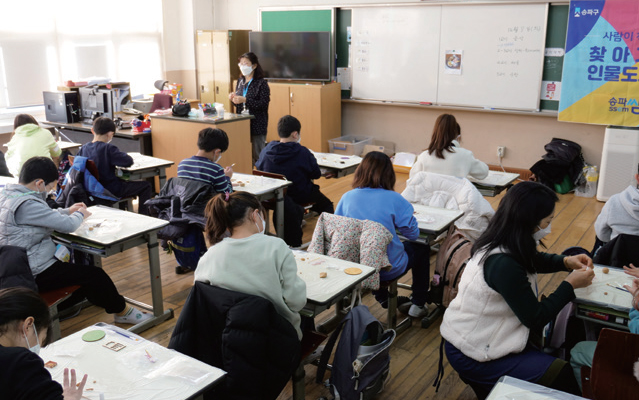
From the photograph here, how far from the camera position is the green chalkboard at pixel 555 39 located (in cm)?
638

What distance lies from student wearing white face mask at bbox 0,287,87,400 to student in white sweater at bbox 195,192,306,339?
0.66 metres

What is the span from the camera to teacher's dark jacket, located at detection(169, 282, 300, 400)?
2086 mm

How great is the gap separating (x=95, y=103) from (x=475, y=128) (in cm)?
460

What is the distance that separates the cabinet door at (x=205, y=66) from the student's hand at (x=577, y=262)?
23.3 feet

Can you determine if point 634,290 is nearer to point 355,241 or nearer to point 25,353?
point 355,241

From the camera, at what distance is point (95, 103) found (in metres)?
6.50

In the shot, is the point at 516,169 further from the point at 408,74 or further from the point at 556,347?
the point at 556,347

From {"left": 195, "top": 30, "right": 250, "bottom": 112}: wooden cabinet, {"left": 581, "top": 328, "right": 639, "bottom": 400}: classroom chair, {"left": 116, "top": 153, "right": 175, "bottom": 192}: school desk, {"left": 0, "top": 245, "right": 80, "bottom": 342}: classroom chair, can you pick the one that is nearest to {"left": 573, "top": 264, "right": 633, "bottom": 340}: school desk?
{"left": 581, "top": 328, "right": 639, "bottom": 400}: classroom chair

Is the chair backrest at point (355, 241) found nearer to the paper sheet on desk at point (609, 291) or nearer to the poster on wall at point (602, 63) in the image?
the paper sheet on desk at point (609, 291)

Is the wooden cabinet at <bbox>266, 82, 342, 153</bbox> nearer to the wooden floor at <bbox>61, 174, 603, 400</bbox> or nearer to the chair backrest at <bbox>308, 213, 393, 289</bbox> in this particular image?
the wooden floor at <bbox>61, 174, 603, 400</bbox>

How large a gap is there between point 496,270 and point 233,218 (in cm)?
106

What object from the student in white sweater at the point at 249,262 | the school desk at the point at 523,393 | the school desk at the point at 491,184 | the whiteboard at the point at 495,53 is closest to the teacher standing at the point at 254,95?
the whiteboard at the point at 495,53

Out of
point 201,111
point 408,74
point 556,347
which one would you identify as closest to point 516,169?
point 408,74

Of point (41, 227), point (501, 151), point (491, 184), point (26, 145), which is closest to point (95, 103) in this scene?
point (26, 145)
